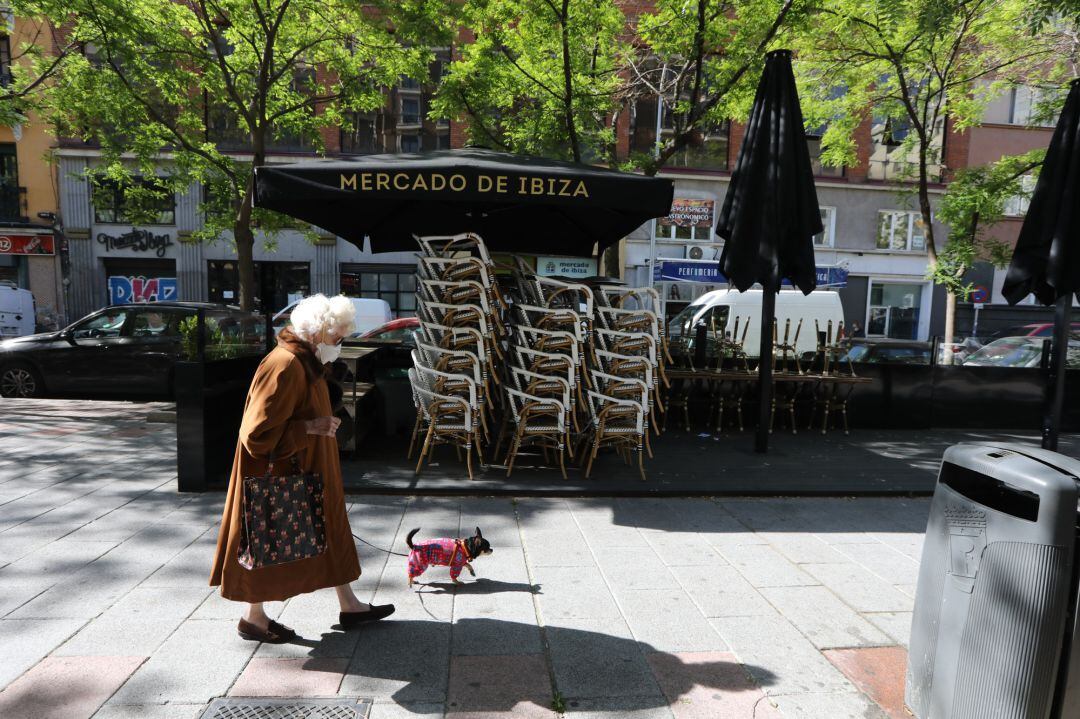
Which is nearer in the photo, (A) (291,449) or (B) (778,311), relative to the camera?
(A) (291,449)

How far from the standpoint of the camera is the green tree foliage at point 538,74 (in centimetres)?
971

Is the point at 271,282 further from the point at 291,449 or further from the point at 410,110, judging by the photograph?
the point at 291,449

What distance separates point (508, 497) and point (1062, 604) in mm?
3971

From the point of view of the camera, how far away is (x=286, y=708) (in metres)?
2.59

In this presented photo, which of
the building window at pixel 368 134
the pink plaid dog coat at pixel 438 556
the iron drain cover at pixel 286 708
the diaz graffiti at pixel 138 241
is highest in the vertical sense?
the building window at pixel 368 134

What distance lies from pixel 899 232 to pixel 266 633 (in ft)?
93.1

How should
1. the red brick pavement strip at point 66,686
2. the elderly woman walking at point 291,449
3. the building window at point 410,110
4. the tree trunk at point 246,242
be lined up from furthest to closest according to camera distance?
the building window at point 410,110 → the tree trunk at point 246,242 → the elderly woman walking at point 291,449 → the red brick pavement strip at point 66,686

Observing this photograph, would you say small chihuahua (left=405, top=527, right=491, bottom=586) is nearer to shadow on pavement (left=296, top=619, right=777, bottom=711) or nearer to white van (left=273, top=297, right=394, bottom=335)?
shadow on pavement (left=296, top=619, right=777, bottom=711)

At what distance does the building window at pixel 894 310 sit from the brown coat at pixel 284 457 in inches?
1069

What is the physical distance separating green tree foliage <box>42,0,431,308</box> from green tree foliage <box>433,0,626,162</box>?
3.12 feet

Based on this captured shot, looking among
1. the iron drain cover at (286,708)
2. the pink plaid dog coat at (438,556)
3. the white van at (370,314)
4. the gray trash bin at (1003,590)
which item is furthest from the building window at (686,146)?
the iron drain cover at (286,708)

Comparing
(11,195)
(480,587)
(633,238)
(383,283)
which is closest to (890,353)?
(480,587)

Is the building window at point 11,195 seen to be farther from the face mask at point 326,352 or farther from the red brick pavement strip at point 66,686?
the face mask at point 326,352

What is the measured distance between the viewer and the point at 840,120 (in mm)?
13586
